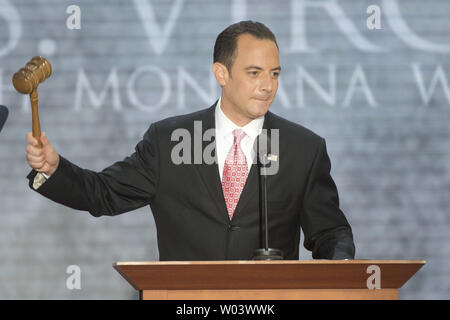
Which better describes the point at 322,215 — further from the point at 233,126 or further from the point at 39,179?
the point at 39,179

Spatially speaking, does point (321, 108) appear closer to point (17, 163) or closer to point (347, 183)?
point (347, 183)

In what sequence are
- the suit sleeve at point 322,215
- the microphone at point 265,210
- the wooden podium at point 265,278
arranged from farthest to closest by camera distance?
the suit sleeve at point 322,215 < the microphone at point 265,210 < the wooden podium at point 265,278

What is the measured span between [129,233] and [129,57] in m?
1.07

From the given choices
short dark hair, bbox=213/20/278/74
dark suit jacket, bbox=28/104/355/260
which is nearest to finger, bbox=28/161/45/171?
dark suit jacket, bbox=28/104/355/260

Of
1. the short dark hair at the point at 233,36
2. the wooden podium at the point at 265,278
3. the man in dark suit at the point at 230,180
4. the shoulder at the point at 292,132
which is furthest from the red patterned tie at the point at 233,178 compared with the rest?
the wooden podium at the point at 265,278

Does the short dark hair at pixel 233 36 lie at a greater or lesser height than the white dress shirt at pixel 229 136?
greater

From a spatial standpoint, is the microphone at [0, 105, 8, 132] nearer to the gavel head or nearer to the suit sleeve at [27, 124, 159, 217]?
the suit sleeve at [27, 124, 159, 217]

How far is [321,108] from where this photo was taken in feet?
14.1

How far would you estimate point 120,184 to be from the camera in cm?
325

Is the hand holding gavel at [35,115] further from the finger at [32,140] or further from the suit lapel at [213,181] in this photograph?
the suit lapel at [213,181]

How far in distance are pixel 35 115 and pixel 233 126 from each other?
1.01 meters

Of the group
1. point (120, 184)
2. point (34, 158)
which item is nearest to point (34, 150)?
point (34, 158)

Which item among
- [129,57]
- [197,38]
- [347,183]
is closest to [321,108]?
[347,183]

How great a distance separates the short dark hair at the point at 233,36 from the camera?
3160 millimetres
